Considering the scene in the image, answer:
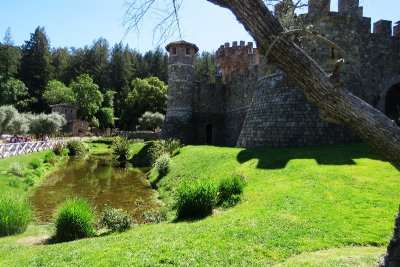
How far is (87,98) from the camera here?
76812mm

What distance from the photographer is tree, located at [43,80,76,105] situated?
76.6m

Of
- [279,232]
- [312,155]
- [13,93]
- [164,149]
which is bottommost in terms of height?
[279,232]

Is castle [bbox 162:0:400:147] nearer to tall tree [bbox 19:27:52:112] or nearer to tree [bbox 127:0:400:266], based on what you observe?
tree [bbox 127:0:400:266]

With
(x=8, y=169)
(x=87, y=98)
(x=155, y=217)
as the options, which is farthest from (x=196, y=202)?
(x=87, y=98)

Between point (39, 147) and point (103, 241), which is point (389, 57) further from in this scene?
point (39, 147)

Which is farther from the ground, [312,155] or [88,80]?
[88,80]

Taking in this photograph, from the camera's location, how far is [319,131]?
19.9m

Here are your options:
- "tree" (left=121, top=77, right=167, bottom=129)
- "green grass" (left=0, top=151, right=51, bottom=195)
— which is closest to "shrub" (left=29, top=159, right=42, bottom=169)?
"green grass" (left=0, top=151, right=51, bottom=195)

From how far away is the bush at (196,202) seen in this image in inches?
486

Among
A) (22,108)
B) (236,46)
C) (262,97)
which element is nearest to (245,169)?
(262,97)

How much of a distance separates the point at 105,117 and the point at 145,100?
554 inches

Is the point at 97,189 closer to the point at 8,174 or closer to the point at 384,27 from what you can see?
the point at 8,174

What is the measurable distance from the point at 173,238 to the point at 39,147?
30.7 metres

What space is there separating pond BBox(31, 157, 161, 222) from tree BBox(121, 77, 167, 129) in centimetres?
3765
